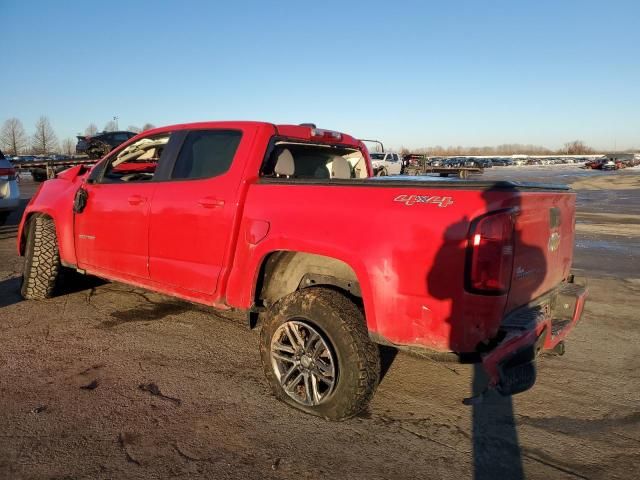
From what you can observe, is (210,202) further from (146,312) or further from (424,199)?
(146,312)

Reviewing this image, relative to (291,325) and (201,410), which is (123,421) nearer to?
(201,410)

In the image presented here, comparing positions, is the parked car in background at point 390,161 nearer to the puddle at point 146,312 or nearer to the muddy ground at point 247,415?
the puddle at point 146,312

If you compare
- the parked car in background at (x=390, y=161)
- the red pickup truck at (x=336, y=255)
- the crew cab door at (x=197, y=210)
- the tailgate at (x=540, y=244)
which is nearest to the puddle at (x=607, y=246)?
the red pickup truck at (x=336, y=255)

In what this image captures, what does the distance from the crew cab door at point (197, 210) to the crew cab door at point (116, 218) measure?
0.19 meters

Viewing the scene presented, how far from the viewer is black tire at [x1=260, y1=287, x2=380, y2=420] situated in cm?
306

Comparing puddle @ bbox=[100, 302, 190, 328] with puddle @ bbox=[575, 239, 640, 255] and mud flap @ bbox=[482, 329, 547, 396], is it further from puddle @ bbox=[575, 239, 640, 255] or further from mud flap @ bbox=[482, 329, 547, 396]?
puddle @ bbox=[575, 239, 640, 255]

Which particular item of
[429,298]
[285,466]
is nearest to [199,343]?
[285,466]

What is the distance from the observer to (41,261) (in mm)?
5559

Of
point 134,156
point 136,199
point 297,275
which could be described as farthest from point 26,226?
point 297,275

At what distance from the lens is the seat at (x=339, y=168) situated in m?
4.97

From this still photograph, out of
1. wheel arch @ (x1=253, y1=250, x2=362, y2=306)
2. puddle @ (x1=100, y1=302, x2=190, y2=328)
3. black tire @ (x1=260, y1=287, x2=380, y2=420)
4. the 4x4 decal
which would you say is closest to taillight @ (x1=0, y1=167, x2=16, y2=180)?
puddle @ (x1=100, y1=302, x2=190, y2=328)

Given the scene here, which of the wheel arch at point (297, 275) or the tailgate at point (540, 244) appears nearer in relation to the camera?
the tailgate at point (540, 244)

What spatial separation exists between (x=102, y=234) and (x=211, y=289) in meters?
1.64

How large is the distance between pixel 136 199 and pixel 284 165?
1.41 m
